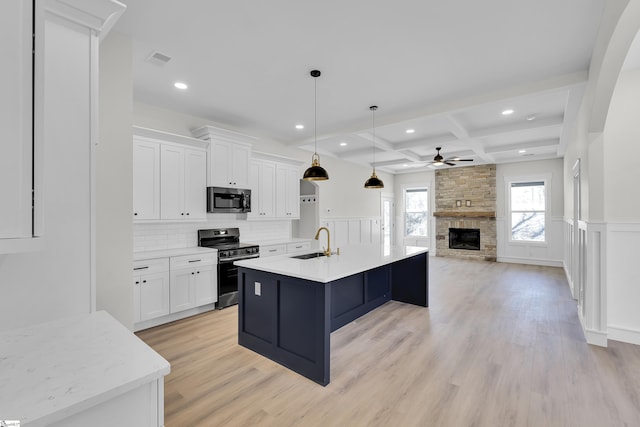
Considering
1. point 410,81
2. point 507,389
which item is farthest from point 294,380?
point 410,81

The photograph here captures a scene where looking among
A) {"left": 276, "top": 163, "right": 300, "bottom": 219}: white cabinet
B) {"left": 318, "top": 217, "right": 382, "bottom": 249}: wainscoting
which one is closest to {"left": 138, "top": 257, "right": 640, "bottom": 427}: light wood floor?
{"left": 276, "top": 163, "right": 300, "bottom": 219}: white cabinet

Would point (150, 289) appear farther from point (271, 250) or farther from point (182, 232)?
point (271, 250)

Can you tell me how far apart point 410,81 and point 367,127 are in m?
1.52

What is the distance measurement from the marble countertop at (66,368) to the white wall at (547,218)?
924 centimetres

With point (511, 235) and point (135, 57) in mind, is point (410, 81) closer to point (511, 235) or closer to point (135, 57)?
point (135, 57)

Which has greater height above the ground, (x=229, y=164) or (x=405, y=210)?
(x=229, y=164)

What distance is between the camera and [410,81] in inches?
135

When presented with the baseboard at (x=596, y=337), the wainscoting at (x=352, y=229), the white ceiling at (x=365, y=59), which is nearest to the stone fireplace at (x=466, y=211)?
the wainscoting at (x=352, y=229)

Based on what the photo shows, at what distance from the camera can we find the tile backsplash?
13.4ft

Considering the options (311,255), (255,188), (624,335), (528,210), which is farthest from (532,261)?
(255,188)

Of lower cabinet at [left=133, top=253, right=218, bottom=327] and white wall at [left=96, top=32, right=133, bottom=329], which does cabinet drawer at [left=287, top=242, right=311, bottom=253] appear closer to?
lower cabinet at [left=133, top=253, right=218, bottom=327]

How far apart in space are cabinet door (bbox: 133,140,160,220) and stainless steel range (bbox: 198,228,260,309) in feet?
3.17

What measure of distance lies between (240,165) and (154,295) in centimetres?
233

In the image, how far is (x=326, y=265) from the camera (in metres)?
2.87
